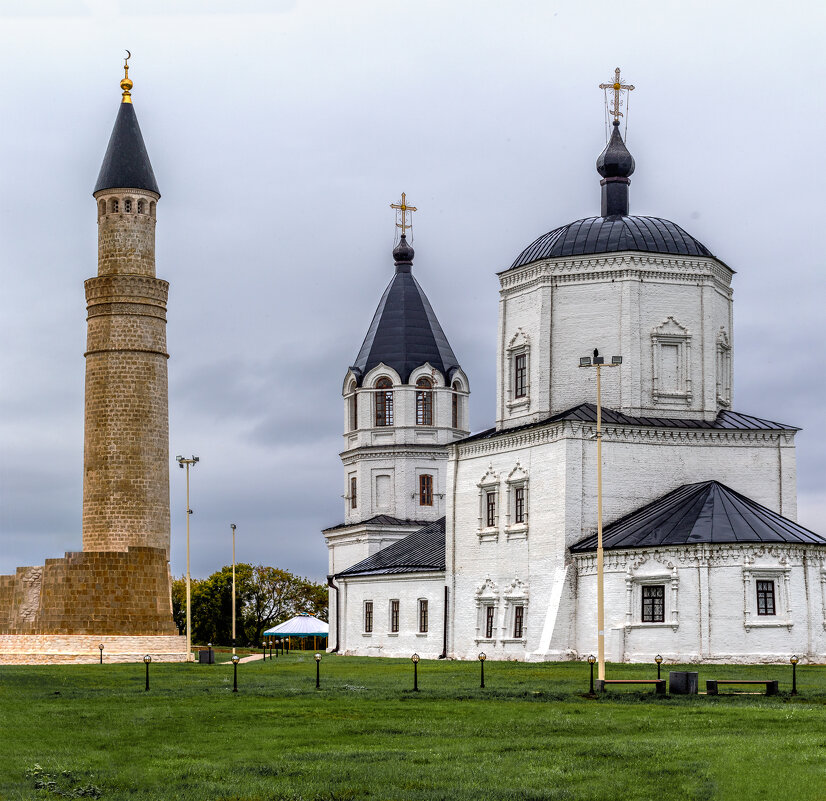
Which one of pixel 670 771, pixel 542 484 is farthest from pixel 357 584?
pixel 670 771

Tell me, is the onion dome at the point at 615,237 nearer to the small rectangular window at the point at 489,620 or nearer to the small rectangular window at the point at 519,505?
the small rectangular window at the point at 519,505

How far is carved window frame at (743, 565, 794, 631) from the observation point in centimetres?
4203

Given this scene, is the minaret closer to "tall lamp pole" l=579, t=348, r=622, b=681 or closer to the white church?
the white church

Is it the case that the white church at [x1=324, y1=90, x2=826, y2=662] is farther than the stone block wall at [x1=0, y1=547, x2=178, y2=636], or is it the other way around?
the stone block wall at [x1=0, y1=547, x2=178, y2=636]

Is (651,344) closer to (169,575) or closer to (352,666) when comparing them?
(352,666)

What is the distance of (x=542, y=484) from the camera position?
48.8 m

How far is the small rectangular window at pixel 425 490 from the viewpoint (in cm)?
7519

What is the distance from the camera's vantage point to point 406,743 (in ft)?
66.6

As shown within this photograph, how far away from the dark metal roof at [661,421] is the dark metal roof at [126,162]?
54.9 ft

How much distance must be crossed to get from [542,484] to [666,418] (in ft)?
15.9

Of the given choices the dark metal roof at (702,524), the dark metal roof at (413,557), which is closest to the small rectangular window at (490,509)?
the dark metal roof at (702,524)

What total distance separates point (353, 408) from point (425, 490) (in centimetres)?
584

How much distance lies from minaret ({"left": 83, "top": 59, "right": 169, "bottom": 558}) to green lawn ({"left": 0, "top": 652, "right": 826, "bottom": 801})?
71.0 ft

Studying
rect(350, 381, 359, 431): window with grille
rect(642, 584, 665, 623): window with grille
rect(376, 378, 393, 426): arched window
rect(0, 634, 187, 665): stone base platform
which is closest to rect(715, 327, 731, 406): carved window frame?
rect(642, 584, 665, 623): window with grille
